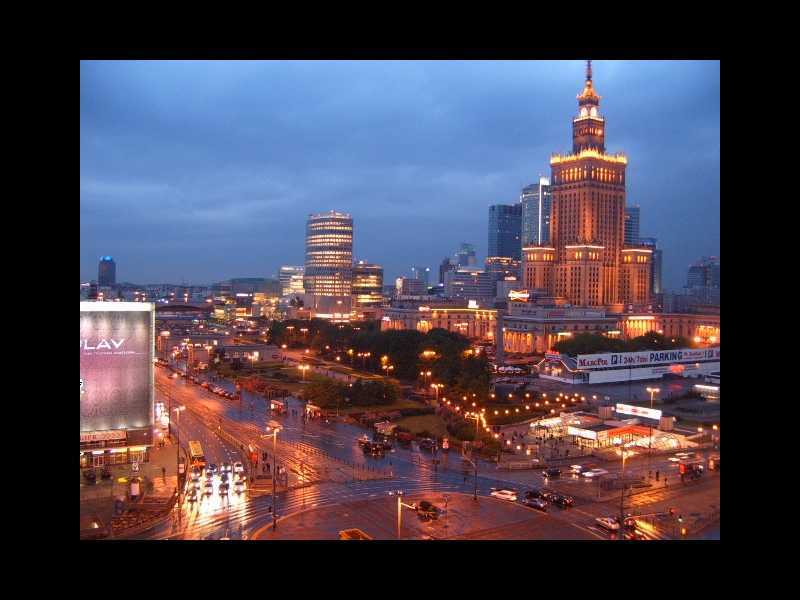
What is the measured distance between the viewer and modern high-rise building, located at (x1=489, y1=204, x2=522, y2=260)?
101188 millimetres

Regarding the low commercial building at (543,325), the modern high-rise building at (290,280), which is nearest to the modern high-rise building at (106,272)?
the modern high-rise building at (290,280)

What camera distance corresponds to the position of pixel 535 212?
99.6m

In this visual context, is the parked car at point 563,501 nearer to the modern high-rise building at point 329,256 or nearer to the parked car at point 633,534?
the parked car at point 633,534

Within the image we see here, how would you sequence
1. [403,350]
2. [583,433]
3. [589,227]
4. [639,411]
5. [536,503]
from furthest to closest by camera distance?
[589,227] < [403,350] < [639,411] < [583,433] < [536,503]

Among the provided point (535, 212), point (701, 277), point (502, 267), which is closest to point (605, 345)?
point (701, 277)

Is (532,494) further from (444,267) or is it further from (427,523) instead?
(444,267)

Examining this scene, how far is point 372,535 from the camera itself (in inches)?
349

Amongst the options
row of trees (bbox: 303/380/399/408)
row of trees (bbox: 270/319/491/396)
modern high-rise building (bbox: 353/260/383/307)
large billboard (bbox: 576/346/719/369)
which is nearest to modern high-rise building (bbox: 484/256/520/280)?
modern high-rise building (bbox: 353/260/383/307)

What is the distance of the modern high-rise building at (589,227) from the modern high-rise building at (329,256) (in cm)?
1988

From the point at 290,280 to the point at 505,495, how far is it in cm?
8137

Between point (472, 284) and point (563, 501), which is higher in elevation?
point (472, 284)
